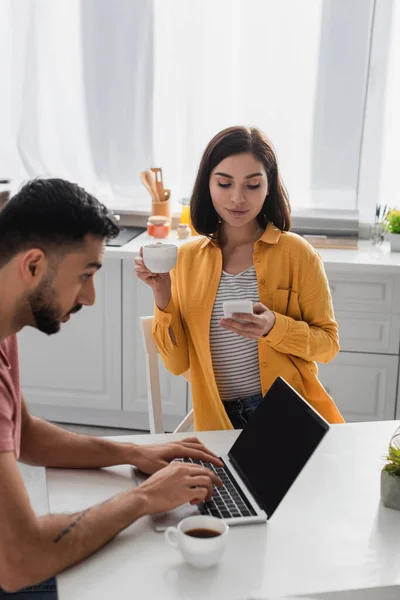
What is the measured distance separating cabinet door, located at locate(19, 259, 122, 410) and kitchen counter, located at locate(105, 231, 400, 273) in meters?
0.17

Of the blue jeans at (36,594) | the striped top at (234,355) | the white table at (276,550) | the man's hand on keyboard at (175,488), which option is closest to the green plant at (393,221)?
the striped top at (234,355)

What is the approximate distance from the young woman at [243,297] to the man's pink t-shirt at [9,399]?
59 centimetres

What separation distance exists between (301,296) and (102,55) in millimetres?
1925

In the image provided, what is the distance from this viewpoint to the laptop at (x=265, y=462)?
4.17 ft

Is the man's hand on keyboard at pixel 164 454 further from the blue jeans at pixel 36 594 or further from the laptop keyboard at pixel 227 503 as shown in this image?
the blue jeans at pixel 36 594

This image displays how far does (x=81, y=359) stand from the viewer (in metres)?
3.26

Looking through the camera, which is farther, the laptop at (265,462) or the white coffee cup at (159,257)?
the white coffee cup at (159,257)

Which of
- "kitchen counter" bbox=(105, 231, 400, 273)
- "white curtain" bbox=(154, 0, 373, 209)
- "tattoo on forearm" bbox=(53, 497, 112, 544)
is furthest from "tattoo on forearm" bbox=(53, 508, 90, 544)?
"white curtain" bbox=(154, 0, 373, 209)

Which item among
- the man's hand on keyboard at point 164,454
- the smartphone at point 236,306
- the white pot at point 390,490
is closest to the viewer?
the white pot at point 390,490

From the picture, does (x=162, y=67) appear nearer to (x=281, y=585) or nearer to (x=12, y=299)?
(x=12, y=299)

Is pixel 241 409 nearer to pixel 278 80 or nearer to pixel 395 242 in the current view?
pixel 395 242

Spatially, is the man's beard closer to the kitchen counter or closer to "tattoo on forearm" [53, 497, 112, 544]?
"tattoo on forearm" [53, 497, 112, 544]

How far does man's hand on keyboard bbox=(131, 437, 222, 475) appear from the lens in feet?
4.72

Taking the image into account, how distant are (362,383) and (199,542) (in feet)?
6.75
